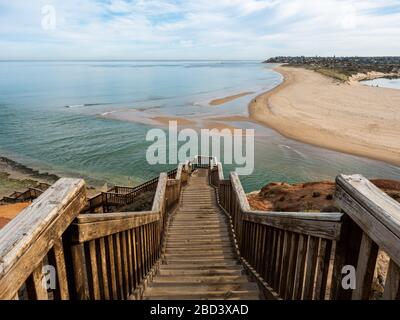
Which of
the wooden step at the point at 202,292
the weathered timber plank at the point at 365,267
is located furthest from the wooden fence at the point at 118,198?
the weathered timber plank at the point at 365,267

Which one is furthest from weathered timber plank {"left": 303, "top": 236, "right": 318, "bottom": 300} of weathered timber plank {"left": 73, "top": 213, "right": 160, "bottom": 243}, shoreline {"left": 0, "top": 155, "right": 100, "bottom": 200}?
shoreline {"left": 0, "top": 155, "right": 100, "bottom": 200}

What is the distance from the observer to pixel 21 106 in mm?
56562

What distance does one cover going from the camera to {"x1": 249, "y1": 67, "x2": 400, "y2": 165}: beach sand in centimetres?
2871

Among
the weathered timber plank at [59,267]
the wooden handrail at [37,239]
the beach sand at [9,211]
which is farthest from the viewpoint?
the beach sand at [9,211]

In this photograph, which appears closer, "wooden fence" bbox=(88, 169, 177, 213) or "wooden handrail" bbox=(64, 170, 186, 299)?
"wooden handrail" bbox=(64, 170, 186, 299)

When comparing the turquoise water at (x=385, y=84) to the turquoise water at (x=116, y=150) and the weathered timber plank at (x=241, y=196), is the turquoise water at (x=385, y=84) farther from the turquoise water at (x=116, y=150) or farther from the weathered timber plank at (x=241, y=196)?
the weathered timber plank at (x=241, y=196)

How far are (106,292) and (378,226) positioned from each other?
2193 millimetres

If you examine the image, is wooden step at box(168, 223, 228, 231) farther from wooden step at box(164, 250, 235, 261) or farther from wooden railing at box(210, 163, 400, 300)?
wooden railing at box(210, 163, 400, 300)

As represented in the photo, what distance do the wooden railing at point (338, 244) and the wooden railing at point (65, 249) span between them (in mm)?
1624

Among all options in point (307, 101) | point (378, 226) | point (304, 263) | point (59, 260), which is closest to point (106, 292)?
point (59, 260)

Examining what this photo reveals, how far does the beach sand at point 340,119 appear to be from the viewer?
28711mm
